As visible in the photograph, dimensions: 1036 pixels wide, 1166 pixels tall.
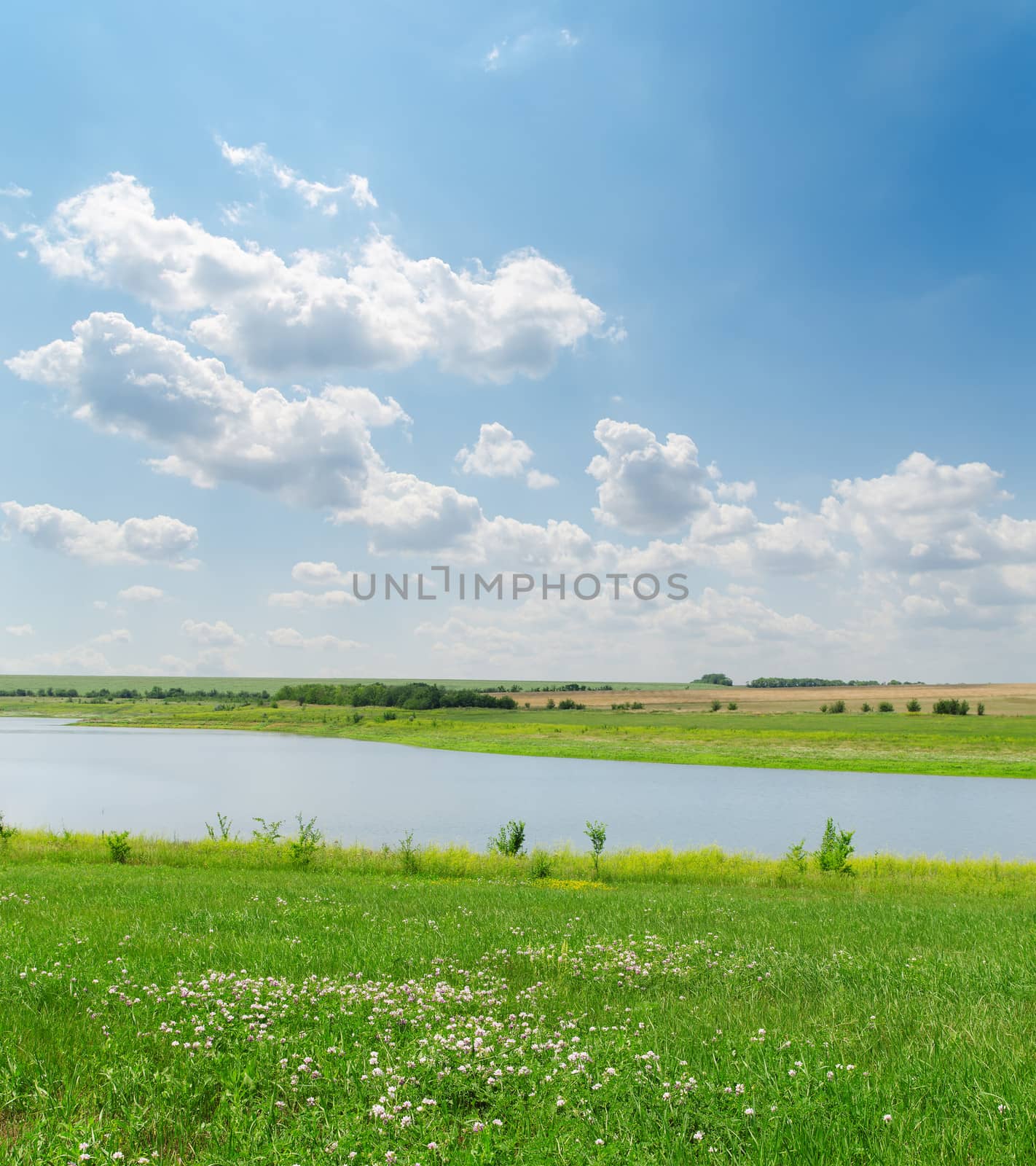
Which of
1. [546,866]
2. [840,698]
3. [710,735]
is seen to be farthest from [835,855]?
[840,698]

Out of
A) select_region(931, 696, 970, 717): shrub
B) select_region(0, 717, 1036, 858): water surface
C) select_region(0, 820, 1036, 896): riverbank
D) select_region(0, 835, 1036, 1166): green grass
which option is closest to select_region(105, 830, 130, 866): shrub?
Result: select_region(0, 820, 1036, 896): riverbank

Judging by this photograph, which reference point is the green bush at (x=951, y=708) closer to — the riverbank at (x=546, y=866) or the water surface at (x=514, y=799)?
the water surface at (x=514, y=799)

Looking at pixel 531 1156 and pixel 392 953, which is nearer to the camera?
pixel 531 1156

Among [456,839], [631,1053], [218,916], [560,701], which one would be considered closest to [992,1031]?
[631,1053]

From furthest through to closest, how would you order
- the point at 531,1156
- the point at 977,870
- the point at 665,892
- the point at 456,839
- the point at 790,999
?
the point at 456,839
the point at 977,870
the point at 665,892
the point at 790,999
the point at 531,1156

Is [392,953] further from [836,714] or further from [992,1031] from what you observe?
[836,714]

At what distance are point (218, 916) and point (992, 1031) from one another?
9.88 metres

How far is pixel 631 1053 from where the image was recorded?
5.22 metres

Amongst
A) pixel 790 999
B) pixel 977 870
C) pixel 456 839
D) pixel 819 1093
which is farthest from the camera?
pixel 456 839

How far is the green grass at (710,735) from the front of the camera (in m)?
77.2

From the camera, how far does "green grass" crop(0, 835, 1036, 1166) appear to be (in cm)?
427

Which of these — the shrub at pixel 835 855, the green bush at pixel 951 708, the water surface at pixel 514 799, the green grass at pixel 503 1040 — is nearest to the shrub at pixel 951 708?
the green bush at pixel 951 708

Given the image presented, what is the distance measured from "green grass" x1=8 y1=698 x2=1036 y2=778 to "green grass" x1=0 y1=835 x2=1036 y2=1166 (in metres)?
71.8

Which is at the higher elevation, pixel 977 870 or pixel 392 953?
pixel 392 953
